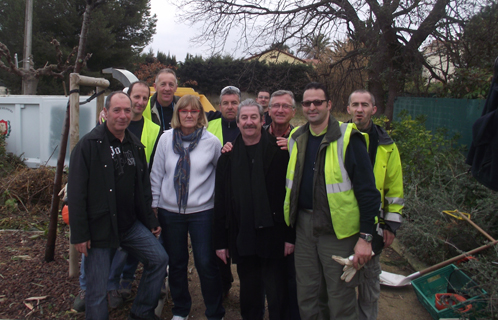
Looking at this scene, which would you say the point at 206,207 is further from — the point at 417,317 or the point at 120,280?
the point at 417,317

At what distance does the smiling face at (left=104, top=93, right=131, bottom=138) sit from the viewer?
8.55 feet

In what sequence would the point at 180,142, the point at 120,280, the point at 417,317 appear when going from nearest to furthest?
1. the point at 180,142
2. the point at 417,317
3. the point at 120,280

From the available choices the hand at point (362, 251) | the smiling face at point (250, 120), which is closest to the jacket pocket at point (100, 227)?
the smiling face at point (250, 120)

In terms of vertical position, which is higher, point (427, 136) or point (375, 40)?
point (375, 40)

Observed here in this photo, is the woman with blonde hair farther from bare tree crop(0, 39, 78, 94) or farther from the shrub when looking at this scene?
the shrub

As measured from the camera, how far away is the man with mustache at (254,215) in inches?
104

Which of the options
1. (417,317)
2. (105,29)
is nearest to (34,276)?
(417,317)

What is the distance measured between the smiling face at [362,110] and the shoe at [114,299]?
2.67m

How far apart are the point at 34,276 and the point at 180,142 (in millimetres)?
2325

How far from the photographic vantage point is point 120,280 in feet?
11.4

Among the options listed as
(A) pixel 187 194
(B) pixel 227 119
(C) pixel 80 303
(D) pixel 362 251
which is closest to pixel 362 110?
(D) pixel 362 251

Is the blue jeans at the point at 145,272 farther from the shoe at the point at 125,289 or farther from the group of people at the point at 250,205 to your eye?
the shoe at the point at 125,289

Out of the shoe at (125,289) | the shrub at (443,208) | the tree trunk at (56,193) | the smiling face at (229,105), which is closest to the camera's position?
the shrub at (443,208)

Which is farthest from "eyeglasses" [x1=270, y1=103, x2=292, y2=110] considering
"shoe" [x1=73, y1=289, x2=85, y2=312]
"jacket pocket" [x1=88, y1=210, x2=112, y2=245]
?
"shoe" [x1=73, y1=289, x2=85, y2=312]
